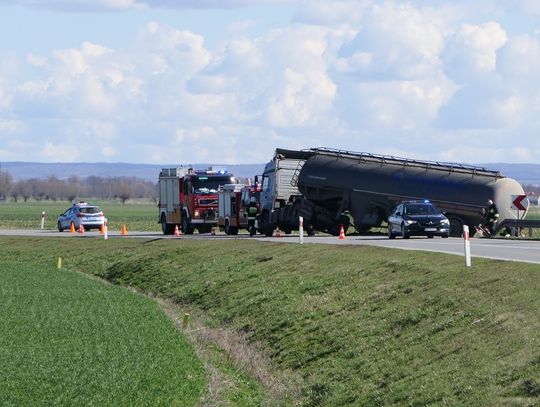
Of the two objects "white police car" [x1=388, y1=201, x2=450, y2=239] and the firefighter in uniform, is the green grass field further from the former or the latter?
the firefighter in uniform

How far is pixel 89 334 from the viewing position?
2539cm

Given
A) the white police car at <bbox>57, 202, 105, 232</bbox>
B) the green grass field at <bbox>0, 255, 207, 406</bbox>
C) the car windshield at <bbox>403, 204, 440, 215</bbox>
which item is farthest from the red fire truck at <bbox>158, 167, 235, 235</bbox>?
the green grass field at <bbox>0, 255, 207, 406</bbox>

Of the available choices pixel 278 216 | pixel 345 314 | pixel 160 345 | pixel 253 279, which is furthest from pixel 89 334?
pixel 278 216

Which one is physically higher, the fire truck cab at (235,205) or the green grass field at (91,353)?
the fire truck cab at (235,205)

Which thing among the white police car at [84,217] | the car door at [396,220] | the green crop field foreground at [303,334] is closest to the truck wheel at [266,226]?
the car door at [396,220]

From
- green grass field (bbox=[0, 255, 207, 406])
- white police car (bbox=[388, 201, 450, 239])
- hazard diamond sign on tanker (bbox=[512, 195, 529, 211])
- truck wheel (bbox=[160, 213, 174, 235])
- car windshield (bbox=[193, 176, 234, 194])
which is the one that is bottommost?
green grass field (bbox=[0, 255, 207, 406])

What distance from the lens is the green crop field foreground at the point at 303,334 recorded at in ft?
60.4

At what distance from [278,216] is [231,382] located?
3452 centimetres

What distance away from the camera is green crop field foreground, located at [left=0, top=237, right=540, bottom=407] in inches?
725

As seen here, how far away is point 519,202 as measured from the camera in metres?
50.2

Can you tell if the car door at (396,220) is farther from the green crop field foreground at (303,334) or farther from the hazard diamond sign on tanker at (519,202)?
the green crop field foreground at (303,334)

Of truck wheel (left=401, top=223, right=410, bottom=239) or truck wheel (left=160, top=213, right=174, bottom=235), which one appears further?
truck wheel (left=160, top=213, right=174, bottom=235)

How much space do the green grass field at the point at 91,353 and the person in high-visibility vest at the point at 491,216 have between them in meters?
17.6

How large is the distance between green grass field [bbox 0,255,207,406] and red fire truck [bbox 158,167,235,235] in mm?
27242
